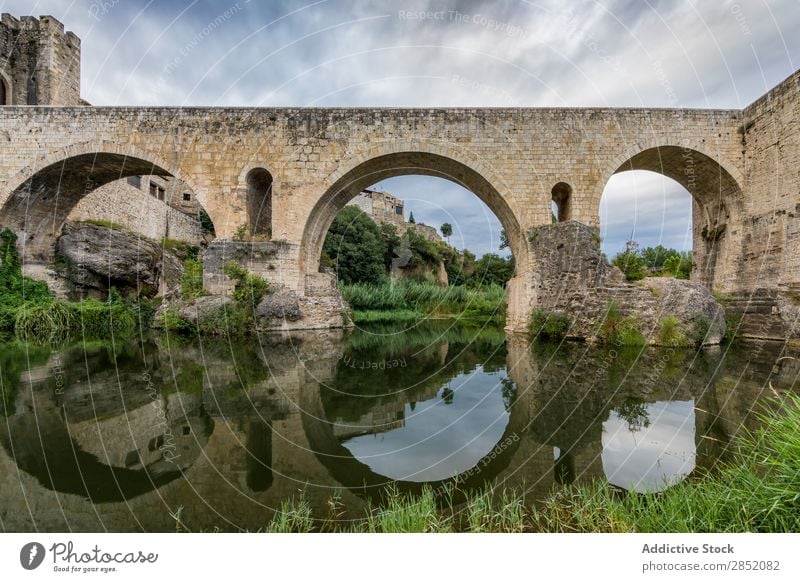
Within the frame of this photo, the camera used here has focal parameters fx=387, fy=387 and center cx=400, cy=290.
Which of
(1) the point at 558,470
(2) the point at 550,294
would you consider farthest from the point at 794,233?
(1) the point at 558,470

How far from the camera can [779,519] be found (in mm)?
1589

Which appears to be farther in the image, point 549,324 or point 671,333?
point 549,324

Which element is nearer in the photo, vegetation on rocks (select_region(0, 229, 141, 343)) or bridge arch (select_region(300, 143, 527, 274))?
vegetation on rocks (select_region(0, 229, 141, 343))

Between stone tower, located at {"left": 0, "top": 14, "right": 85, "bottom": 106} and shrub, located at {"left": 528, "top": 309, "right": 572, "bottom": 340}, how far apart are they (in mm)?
18784

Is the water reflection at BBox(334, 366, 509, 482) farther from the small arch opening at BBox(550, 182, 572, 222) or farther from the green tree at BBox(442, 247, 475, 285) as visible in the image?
the green tree at BBox(442, 247, 475, 285)

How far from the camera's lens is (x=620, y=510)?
200 centimetres

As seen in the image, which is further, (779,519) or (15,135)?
(15,135)

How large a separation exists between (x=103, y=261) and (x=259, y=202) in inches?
251

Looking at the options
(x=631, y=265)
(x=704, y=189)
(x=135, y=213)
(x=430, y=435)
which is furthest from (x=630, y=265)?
(x=135, y=213)

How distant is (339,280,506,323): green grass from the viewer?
20562 mm

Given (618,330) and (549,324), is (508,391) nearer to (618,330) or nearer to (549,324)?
(618,330)

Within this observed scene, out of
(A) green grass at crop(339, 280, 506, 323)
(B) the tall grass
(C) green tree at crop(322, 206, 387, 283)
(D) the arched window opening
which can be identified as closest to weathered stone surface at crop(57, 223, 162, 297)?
(B) the tall grass

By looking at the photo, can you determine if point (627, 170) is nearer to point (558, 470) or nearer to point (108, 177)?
point (558, 470)

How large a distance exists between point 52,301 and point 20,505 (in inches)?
520
